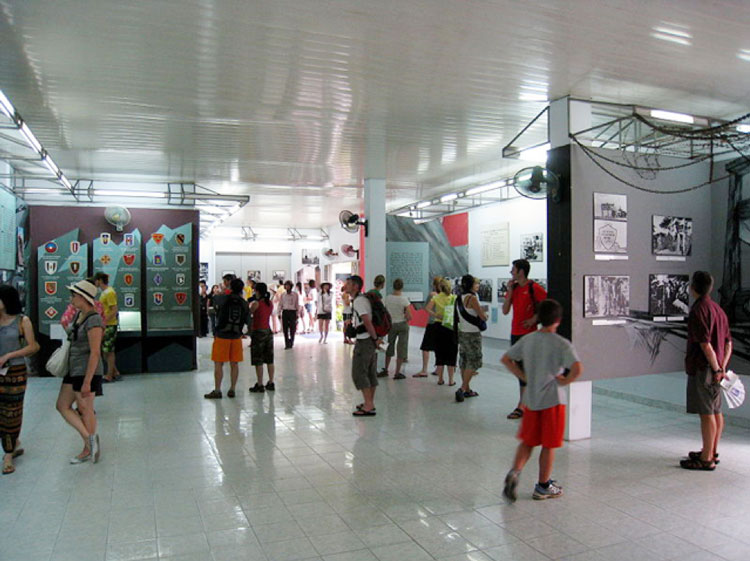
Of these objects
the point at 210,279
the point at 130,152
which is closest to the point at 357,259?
the point at 210,279

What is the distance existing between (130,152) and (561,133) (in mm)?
6925

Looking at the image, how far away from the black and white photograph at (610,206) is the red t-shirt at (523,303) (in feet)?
3.24

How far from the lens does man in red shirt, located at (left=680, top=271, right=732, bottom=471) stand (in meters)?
4.80

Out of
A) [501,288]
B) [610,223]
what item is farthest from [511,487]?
[501,288]

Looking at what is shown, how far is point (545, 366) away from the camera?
4.06 meters

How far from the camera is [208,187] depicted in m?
13.7

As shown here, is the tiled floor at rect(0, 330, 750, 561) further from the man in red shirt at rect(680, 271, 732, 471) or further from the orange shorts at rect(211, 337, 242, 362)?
the orange shorts at rect(211, 337, 242, 362)

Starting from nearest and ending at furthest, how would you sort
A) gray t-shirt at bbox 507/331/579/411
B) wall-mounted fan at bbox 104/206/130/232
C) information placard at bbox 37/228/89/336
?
gray t-shirt at bbox 507/331/579/411 → information placard at bbox 37/228/89/336 → wall-mounted fan at bbox 104/206/130/232

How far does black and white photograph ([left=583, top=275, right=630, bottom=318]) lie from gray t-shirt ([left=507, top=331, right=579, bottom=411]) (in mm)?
2033

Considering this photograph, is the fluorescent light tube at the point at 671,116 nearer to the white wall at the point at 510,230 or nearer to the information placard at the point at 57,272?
the white wall at the point at 510,230

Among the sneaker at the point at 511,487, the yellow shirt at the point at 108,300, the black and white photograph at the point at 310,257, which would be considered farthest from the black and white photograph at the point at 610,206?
the black and white photograph at the point at 310,257

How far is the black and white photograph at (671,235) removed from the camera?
20.7 ft

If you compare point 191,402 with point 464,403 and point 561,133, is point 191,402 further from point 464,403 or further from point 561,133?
point 561,133

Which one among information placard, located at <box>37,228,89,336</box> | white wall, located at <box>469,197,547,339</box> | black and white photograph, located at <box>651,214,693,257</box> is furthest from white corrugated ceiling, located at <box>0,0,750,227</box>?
white wall, located at <box>469,197,547,339</box>
